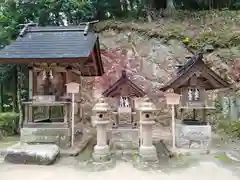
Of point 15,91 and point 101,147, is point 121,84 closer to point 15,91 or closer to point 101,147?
point 101,147

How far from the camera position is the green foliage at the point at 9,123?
27.9 feet

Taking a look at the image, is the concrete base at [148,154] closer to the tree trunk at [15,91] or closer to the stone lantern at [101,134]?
the stone lantern at [101,134]

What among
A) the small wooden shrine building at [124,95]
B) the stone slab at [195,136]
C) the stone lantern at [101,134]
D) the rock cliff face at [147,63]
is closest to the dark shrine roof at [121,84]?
the small wooden shrine building at [124,95]

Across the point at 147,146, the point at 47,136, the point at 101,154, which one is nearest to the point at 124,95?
the point at 147,146

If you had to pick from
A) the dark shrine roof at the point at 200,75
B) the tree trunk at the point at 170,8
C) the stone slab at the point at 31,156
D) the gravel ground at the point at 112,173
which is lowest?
the gravel ground at the point at 112,173

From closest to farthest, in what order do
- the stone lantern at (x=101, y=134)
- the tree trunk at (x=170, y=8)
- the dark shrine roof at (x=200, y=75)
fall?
1. the stone lantern at (x=101, y=134)
2. the dark shrine roof at (x=200, y=75)
3. the tree trunk at (x=170, y=8)

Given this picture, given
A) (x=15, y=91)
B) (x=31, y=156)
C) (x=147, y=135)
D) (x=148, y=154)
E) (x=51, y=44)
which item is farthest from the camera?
(x=15, y=91)

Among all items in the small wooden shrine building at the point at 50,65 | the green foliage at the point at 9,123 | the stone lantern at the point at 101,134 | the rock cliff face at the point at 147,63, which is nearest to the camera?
the stone lantern at the point at 101,134

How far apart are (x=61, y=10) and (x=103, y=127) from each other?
7.26 m

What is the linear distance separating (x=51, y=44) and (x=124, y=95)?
87.1 inches

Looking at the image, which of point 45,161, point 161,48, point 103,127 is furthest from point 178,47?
point 45,161

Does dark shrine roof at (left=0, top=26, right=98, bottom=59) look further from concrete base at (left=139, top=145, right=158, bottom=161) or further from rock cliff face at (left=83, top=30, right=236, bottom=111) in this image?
rock cliff face at (left=83, top=30, right=236, bottom=111)

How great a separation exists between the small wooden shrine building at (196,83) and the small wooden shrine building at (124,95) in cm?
75

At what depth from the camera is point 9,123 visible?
8734mm
